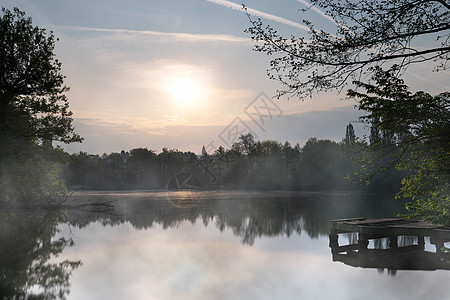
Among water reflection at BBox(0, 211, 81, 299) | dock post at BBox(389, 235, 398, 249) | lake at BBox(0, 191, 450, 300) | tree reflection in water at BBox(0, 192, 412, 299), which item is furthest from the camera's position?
dock post at BBox(389, 235, 398, 249)

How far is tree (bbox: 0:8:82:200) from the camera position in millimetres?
23359

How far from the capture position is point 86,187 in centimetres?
11806

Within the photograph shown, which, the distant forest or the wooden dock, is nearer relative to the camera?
the wooden dock

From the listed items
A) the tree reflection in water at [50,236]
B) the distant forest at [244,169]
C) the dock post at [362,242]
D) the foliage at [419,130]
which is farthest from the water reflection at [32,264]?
the distant forest at [244,169]

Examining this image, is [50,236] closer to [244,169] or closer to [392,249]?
[392,249]

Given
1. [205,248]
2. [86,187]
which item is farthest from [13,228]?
[86,187]

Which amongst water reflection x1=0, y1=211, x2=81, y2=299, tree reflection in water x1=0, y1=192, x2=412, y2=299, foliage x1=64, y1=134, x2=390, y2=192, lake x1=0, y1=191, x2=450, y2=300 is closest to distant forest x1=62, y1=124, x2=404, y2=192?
foliage x1=64, y1=134, x2=390, y2=192

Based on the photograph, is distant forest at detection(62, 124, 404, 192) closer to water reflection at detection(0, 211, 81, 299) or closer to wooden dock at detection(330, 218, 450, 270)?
wooden dock at detection(330, 218, 450, 270)

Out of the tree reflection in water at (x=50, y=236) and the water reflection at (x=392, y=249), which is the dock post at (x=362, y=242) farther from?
the tree reflection in water at (x=50, y=236)

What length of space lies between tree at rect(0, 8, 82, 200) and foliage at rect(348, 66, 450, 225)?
20.1 meters

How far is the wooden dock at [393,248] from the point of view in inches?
541

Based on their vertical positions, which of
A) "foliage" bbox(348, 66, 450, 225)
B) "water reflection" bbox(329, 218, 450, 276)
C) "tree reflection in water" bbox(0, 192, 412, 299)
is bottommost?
"tree reflection in water" bbox(0, 192, 412, 299)

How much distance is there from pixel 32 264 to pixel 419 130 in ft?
43.0

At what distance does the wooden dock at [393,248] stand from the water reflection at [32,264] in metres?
10.4
